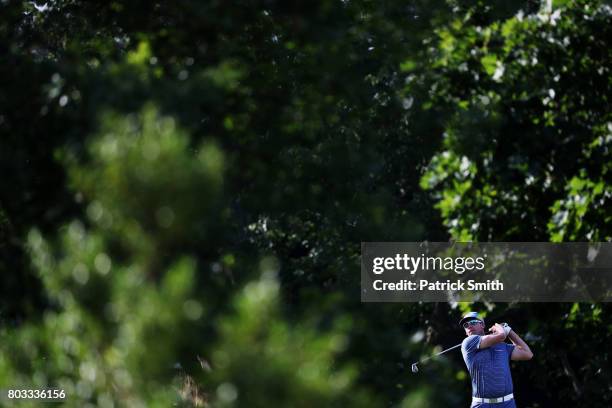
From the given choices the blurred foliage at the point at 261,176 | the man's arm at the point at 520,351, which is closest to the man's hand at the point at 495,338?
the man's arm at the point at 520,351

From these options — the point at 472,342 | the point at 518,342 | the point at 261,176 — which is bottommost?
the point at 518,342

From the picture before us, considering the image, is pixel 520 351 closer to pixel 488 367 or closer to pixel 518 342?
pixel 518 342

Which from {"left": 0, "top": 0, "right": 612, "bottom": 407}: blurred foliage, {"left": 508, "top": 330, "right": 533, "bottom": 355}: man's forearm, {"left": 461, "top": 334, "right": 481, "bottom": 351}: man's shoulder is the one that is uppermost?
{"left": 0, "top": 0, "right": 612, "bottom": 407}: blurred foliage

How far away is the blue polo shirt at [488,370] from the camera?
8.04 meters

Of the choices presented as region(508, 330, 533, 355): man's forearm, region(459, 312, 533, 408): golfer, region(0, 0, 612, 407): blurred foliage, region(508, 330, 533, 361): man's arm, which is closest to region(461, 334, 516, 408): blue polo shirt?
region(459, 312, 533, 408): golfer

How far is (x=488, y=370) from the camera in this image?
26.5 ft

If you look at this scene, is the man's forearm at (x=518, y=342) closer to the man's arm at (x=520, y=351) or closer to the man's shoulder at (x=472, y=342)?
the man's arm at (x=520, y=351)

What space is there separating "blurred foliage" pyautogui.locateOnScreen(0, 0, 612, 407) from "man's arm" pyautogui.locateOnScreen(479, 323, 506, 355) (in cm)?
62

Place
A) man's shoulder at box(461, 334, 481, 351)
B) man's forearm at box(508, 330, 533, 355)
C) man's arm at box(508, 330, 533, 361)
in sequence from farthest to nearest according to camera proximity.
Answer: man's forearm at box(508, 330, 533, 355) < man's arm at box(508, 330, 533, 361) < man's shoulder at box(461, 334, 481, 351)

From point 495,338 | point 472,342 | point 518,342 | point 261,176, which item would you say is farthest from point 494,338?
point 261,176

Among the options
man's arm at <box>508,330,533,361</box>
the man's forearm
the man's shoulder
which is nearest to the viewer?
the man's shoulder

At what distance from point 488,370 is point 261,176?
382 cm

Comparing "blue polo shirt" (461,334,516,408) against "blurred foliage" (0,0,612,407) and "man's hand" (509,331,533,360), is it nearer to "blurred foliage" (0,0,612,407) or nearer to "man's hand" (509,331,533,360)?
"man's hand" (509,331,533,360)

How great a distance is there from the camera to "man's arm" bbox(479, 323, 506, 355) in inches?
313
